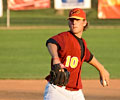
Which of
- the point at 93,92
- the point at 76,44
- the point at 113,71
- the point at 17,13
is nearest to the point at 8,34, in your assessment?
the point at 113,71

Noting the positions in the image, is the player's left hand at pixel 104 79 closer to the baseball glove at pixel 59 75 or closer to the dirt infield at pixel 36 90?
the baseball glove at pixel 59 75

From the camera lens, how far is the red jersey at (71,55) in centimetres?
601

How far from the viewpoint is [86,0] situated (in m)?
30.2

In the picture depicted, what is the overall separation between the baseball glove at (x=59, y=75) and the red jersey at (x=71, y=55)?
382 millimetres

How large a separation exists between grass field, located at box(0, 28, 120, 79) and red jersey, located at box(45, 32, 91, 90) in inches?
263

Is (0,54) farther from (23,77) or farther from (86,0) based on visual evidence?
(86,0)

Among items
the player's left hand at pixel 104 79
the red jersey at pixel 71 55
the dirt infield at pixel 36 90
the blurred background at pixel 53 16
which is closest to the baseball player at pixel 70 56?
the red jersey at pixel 71 55

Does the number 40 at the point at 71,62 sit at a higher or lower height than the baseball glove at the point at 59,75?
higher

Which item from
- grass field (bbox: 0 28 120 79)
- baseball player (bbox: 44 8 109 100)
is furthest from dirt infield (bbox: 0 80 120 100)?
baseball player (bbox: 44 8 109 100)

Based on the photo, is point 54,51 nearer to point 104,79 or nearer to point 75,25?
point 75,25

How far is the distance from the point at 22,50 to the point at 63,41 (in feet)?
41.7

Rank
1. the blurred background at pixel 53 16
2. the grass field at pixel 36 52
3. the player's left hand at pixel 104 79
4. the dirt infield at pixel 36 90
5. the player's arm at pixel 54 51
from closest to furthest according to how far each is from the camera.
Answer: the player's arm at pixel 54 51 → the player's left hand at pixel 104 79 → the dirt infield at pixel 36 90 → the grass field at pixel 36 52 → the blurred background at pixel 53 16

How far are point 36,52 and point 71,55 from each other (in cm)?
1222

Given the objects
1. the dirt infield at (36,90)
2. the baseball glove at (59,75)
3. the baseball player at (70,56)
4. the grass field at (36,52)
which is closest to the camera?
the baseball glove at (59,75)
